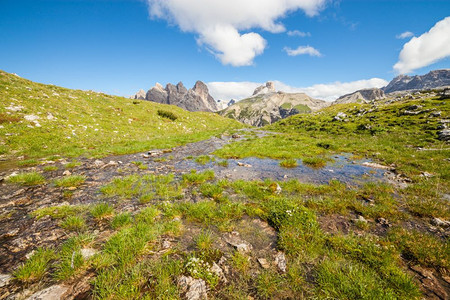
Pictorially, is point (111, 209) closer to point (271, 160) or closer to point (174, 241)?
point (174, 241)

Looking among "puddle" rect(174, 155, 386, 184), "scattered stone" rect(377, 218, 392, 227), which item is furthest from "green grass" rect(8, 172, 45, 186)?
"scattered stone" rect(377, 218, 392, 227)

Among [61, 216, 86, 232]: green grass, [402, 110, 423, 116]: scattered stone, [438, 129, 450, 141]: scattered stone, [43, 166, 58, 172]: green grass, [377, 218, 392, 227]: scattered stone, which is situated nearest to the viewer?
[61, 216, 86, 232]: green grass

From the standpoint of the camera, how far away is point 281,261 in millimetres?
4316

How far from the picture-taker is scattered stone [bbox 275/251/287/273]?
4.12 metres

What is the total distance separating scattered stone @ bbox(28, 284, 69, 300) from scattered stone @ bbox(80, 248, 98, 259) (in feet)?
2.46

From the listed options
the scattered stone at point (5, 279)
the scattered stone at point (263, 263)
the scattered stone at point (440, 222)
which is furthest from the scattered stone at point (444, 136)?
the scattered stone at point (5, 279)

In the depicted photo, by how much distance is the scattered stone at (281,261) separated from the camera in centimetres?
412

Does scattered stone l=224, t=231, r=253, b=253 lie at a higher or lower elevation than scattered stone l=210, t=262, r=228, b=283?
lower

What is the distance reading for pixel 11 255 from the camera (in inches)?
162

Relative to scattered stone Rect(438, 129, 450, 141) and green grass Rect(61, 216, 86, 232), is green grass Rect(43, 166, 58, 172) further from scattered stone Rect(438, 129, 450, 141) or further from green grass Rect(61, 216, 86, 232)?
scattered stone Rect(438, 129, 450, 141)

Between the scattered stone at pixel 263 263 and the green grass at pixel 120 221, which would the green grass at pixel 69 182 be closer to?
the green grass at pixel 120 221

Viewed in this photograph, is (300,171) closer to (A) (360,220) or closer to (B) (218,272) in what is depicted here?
(A) (360,220)

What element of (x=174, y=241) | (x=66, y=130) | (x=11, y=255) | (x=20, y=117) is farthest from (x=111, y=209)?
(x=20, y=117)

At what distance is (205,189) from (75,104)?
3497 centimetres
